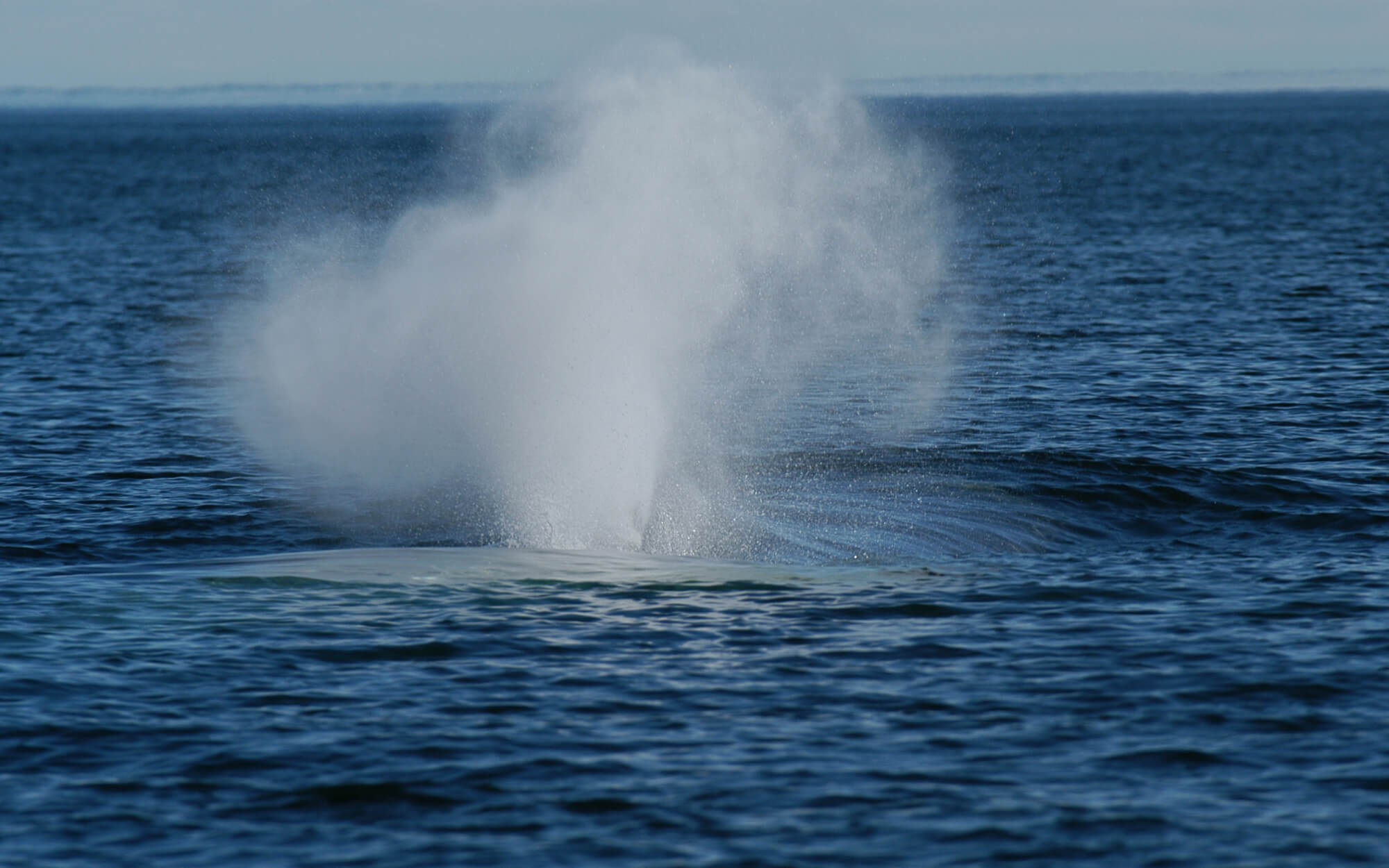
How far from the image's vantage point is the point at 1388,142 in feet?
574

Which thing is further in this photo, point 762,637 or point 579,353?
point 579,353

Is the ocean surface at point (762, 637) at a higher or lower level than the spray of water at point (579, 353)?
lower

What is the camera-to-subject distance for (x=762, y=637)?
17.9m

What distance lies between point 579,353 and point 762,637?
10.1m

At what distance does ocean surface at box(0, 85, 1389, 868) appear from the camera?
13328 millimetres

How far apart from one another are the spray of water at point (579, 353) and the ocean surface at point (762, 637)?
369 millimetres

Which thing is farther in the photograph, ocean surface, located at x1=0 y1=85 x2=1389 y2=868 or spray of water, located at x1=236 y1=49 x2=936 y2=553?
spray of water, located at x1=236 y1=49 x2=936 y2=553

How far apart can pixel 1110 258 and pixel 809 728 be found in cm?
5010

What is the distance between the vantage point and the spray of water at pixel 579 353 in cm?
2516

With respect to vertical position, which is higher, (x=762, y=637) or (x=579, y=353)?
(x=579, y=353)

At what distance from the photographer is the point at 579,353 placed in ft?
88.6

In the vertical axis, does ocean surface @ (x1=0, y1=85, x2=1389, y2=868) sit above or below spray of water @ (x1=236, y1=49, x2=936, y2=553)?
below

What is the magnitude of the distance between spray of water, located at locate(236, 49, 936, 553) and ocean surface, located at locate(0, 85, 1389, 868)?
37cm

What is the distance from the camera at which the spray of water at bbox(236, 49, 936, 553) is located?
990 inches
